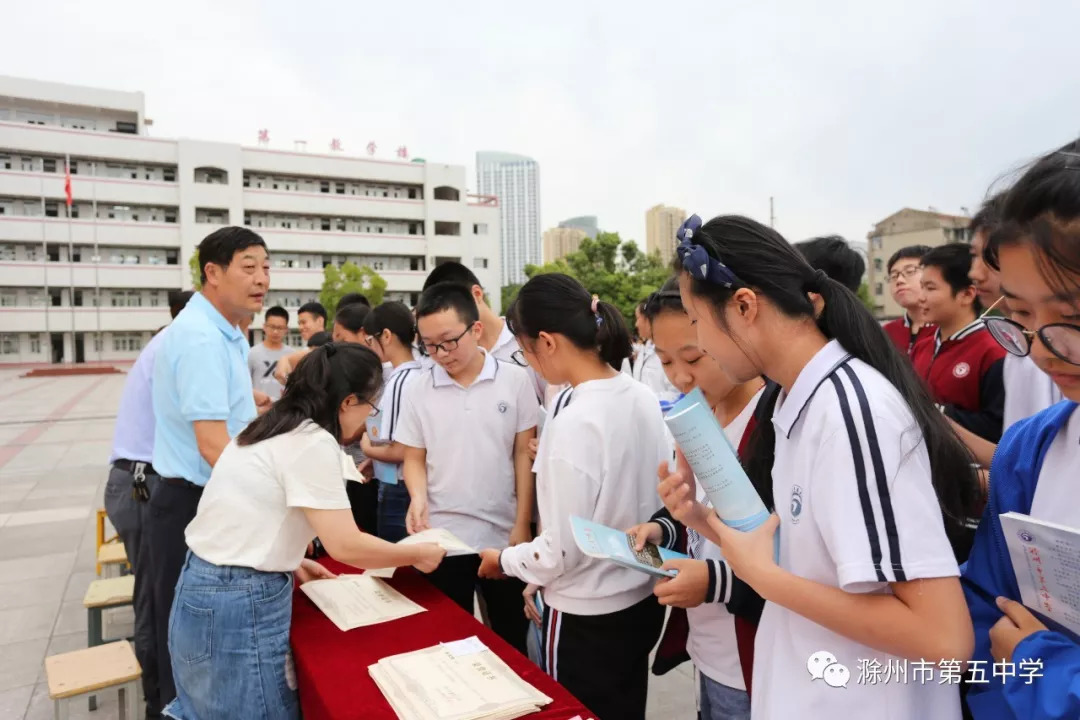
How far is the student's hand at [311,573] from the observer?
6.88 ft

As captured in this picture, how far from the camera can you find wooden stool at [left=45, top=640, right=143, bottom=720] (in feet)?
6.99

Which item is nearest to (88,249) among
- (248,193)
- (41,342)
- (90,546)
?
(41,342)

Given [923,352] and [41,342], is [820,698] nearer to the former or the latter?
[923,352]

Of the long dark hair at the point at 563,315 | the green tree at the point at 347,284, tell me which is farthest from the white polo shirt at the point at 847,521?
the green tree at the point at 347,284

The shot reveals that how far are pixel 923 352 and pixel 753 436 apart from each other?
75.1 inches

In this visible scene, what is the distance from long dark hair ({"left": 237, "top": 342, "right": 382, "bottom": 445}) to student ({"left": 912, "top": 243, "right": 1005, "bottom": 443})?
1980mm

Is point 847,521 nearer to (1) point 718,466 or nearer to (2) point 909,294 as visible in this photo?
(1) point 718,466

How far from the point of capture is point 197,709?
166cm

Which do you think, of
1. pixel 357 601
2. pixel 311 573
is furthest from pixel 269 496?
pixel 311 573

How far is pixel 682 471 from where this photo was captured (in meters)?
1.27

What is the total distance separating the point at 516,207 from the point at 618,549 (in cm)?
8323

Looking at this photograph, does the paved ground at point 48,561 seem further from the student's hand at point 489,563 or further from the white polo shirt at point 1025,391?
the white polo shirt at point 1025,391

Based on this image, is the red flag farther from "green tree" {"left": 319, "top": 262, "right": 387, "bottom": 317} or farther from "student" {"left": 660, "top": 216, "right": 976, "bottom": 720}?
"student" {"left": 660, "top": 216, "right": 976, "bottom": 720}

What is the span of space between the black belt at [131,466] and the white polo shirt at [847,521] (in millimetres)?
2341
